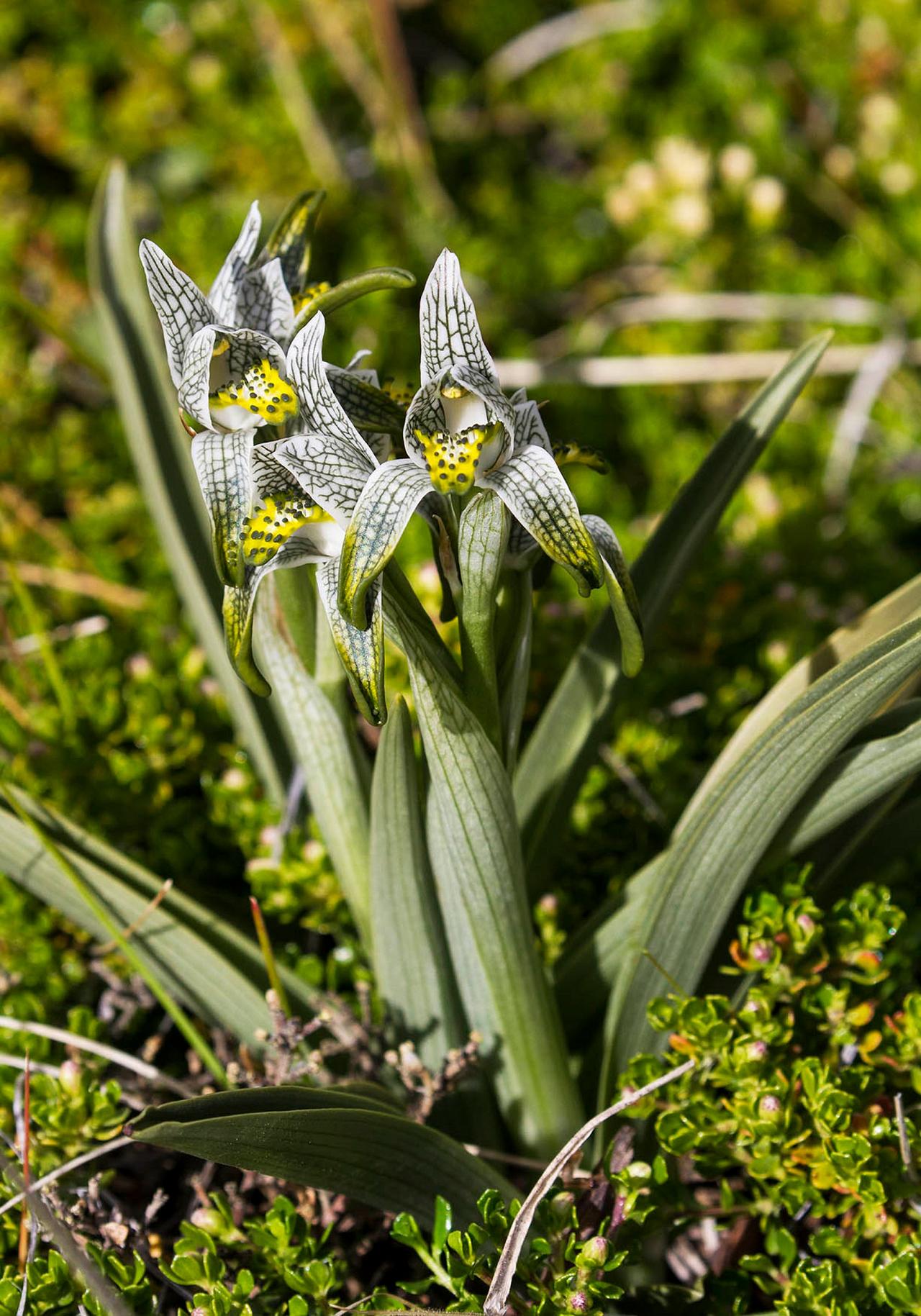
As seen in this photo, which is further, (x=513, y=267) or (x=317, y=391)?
(x=513, y=267)

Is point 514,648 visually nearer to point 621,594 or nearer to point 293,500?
point 621,594

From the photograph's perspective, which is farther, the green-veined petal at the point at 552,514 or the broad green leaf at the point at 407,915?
the broad green leaf at the point at 407,915

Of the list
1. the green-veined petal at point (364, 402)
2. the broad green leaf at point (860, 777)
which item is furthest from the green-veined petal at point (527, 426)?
the broad green leaf at point (860, 777)

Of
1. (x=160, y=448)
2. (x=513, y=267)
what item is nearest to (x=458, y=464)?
(x=160, y=448)

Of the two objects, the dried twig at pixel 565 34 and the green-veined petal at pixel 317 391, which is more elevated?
the dried twig at pixel 565 34

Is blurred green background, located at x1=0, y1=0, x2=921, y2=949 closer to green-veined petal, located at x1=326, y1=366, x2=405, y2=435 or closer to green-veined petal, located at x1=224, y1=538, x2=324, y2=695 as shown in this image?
green-veined petal, located at x1=224, y1=538, x2=324, y2=695

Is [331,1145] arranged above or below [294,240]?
below

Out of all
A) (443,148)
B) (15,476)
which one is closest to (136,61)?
(443,148)

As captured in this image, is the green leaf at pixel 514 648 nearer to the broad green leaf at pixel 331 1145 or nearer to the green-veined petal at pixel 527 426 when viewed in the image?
the green-veined petal at pixel 527 426

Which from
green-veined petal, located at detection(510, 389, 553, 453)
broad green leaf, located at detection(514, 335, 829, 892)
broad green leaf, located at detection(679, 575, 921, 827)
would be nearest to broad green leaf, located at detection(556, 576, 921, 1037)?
broad green leaf, located at detection(679, 575, 921, 827)
